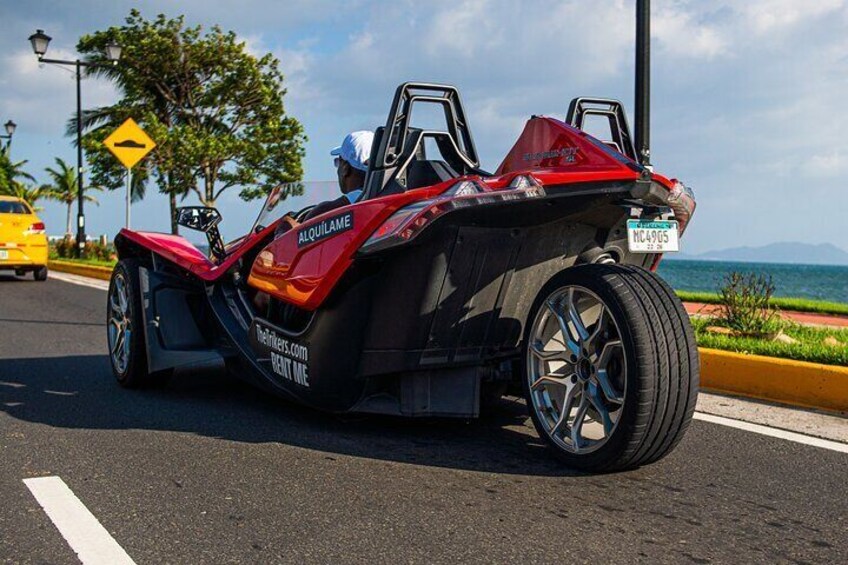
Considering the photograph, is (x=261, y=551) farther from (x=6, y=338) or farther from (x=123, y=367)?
(x=6, y=338)

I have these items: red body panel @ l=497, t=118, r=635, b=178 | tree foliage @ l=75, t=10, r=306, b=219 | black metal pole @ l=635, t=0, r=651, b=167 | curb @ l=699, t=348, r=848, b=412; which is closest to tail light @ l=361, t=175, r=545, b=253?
red body panel @ l=497, t=118, r=635, b=178

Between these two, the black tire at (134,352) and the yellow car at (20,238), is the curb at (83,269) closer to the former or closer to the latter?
the yellow car at (20,238)

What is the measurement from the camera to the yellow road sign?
16.5 m

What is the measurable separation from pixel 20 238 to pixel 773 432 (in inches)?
638

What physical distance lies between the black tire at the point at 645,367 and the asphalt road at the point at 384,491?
129mm

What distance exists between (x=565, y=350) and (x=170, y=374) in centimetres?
278

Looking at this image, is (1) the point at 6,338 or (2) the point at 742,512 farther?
(1) the point at 6,338

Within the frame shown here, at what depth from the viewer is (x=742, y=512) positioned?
313 cm

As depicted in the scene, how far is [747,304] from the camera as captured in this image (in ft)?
25.6

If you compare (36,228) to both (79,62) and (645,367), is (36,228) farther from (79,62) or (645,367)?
(645,367)

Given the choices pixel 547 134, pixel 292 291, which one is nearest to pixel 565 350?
pixel 547 134

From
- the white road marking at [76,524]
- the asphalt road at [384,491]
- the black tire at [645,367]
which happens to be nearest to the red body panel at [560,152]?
the black tire at [645,367]

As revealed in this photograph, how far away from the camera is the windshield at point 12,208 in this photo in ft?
57.7

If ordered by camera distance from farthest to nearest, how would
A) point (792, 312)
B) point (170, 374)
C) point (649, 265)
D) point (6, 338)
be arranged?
point (792, 312)
point (6, 338)
point (170, 374)
point (649, 265)
